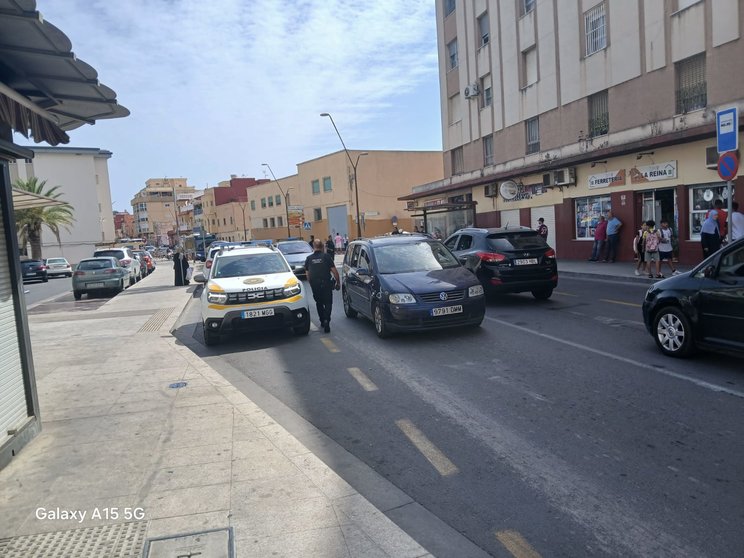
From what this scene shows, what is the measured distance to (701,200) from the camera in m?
17.4

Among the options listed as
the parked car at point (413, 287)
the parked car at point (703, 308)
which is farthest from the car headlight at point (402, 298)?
the parked car at point (703, 308)

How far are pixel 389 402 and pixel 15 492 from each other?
11.2ft

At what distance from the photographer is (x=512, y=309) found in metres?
11.9

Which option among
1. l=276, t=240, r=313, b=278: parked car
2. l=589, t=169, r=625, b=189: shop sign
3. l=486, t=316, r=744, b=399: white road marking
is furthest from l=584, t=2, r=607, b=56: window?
l=486, t=316, r=744, b=399: white road marking

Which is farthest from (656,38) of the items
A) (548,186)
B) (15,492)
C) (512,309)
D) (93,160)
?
(93,160)

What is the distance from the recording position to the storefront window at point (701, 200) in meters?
16.9

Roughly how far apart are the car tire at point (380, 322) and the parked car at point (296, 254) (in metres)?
11.3

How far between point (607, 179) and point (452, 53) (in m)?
16.6

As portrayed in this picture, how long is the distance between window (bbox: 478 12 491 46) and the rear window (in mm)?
20475

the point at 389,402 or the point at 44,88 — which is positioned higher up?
the point at 44,88

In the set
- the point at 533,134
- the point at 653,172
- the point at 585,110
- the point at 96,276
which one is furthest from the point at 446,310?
the point at 533,134

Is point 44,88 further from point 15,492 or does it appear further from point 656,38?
point 656,38

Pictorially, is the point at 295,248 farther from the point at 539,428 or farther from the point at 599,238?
the point at 539,428

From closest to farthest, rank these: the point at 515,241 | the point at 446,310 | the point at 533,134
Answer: the point at 446,310 < the point at 515,241 < the point at 533,134
